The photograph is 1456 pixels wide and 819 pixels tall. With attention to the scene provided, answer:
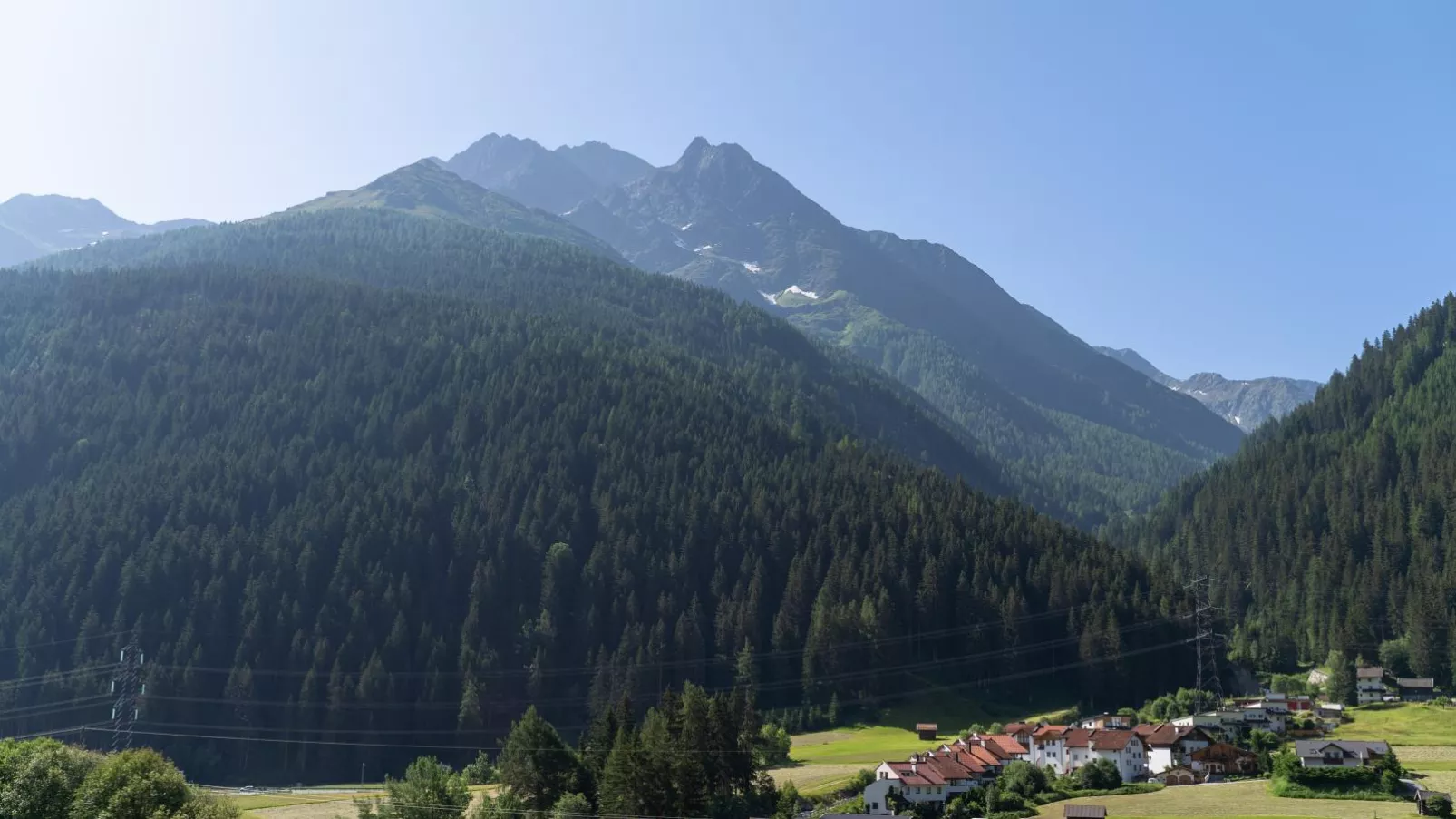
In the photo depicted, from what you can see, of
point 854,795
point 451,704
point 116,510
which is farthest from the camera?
point 116,510

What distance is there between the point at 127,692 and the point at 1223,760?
131 meters

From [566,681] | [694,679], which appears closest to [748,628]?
[694,679]

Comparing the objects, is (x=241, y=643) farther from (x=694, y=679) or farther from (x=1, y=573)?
(x=694, y=679)

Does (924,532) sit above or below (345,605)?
above


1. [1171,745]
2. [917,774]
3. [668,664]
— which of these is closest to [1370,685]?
[1171,745]

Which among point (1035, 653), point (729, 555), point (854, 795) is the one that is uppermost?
point (729, 555)

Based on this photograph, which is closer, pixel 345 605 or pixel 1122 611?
pixel 1122 611

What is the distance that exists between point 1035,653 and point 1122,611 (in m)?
13.2

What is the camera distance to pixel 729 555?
583 ft

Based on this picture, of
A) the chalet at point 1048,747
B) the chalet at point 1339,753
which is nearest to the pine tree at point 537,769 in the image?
the chalet at point 1048,747

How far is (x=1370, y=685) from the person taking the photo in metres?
143

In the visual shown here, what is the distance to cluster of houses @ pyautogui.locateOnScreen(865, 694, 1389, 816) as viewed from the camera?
9775cm

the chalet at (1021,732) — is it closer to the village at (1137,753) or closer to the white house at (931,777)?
the village at (1137,753)

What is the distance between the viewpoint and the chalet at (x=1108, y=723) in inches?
4706
